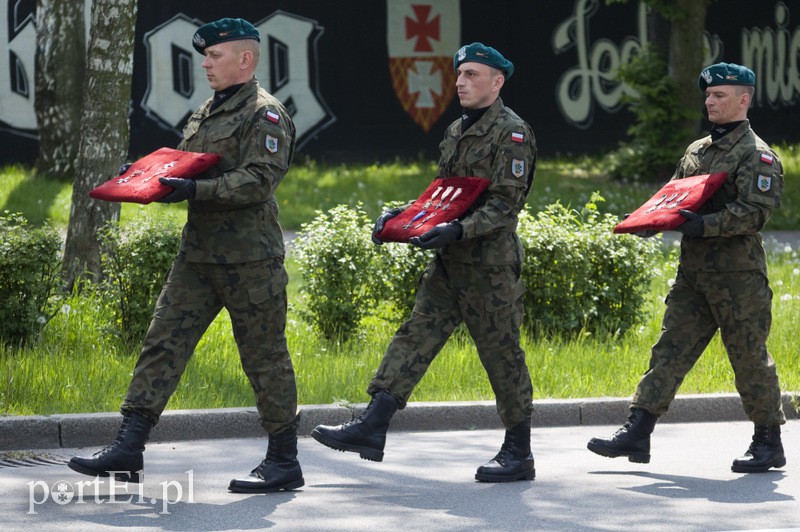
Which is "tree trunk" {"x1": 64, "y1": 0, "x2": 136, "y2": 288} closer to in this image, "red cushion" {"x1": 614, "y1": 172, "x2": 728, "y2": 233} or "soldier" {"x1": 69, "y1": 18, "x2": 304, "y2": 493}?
"soldier" {"x1": 69, "y1": 18, "x2": 304, "y2": 493}

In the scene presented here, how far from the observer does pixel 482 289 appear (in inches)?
231

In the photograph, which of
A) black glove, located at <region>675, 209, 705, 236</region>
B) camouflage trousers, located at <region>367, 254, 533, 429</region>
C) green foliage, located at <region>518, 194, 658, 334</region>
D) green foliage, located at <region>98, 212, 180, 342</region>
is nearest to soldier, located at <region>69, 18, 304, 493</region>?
camouflage trousers, located at <region>367, 254, 533, 429</region>

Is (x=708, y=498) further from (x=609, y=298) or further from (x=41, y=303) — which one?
(x=41, y=303)

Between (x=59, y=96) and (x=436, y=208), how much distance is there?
38.7 ft

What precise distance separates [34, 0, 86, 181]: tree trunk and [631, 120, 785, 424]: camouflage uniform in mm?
11672

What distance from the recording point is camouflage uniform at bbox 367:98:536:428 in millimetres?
5789

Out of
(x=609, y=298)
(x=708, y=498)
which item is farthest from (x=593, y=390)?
(x=708, y=498)

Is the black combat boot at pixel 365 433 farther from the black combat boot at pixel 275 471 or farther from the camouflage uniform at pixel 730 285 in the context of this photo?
the camouflage uniform at pixel 730 285

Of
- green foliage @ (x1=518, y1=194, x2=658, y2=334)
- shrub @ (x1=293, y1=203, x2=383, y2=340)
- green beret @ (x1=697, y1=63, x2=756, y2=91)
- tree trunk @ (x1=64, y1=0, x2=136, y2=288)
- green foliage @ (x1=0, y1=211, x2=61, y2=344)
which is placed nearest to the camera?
green beret @ (x1=697, y1=63, x2=756, y2=91)

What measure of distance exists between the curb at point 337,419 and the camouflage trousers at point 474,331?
1.45 m

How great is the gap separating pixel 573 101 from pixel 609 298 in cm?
1420

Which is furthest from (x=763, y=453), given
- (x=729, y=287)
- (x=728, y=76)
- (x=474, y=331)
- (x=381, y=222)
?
(x=381, y=222)

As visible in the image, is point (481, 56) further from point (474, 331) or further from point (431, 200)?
point (474, 331)

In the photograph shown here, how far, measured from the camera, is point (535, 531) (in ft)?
17.0
